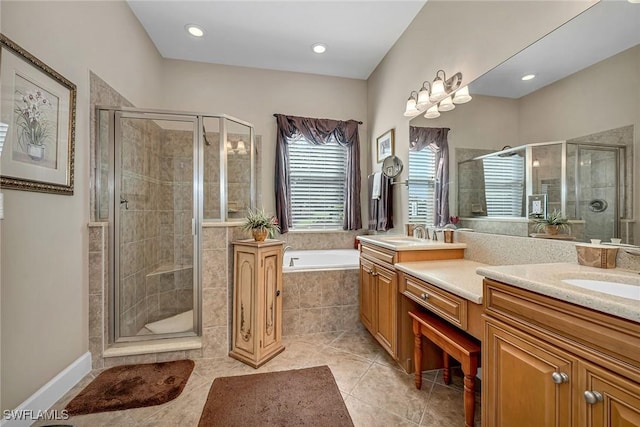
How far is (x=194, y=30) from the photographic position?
268 centimetres

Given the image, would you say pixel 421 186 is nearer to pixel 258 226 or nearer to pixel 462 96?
pixel 462 96

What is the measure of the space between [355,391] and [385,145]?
2419 mm

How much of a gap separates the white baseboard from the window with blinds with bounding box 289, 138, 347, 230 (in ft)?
7.55

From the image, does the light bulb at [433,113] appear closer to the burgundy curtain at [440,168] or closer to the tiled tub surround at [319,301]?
the burgundy curtain at [440,168]

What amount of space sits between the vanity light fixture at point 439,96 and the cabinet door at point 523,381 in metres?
1.59

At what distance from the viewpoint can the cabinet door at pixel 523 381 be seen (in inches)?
31.3

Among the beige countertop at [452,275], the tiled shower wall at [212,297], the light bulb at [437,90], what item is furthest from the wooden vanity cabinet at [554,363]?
the tiled shower wall at [212,297]

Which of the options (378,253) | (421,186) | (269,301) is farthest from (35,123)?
(421,186)

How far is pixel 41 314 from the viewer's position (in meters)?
1.49

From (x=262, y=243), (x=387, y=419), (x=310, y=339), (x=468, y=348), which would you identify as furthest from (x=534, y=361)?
(x=310, y=339)

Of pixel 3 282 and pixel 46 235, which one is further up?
pixel 46 235

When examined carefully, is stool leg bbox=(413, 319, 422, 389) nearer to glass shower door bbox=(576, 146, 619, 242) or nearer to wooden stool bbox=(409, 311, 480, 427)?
wooden stool bbox=(409, 311, 480, 427)

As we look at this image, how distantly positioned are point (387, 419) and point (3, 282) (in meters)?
2.07

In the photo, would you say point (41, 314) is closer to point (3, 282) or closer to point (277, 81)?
point (3, 282)
